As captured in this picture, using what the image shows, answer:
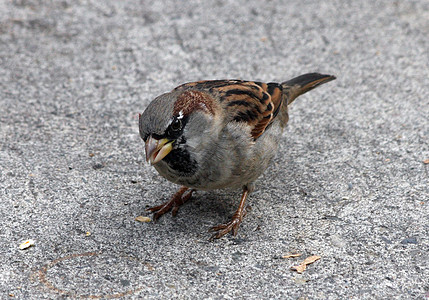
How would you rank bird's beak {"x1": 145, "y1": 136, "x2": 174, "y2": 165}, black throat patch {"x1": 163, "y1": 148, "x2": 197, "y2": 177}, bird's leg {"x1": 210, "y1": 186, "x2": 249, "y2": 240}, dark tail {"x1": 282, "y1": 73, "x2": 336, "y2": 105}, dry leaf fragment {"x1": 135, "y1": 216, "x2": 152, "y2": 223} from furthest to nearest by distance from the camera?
dark tail {"x1": 282, "y1": 73, "x2": 336, "y2": 105}
dry leaf fragment {"x1": 135, "y1": 216, "x2": 152, "y2": 223}
bird's leg {"x1": 210, "y1": 186, "x2": 249, "y2": 240}
black throat patch {"x1": 163, "y1": 148, "x2": 197, "y2": 177}
bird's beak {"x1": 145, "y1": 136, "x2": 174, "y2": 165}

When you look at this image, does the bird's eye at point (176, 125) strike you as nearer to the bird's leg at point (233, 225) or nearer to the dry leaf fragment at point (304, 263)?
the bird's leg at point (233, 225)

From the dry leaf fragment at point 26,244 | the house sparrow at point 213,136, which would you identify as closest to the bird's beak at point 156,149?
the house sparrow at point 213,136

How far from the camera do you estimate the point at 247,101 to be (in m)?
3.73

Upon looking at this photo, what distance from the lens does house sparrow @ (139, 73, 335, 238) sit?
10.3ft

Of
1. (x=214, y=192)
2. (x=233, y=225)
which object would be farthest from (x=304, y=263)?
Answer: (x=214, y=192)

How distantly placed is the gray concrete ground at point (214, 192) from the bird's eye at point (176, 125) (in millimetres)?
764

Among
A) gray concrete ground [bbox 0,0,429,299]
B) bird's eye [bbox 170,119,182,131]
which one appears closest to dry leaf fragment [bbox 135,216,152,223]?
gray concrete ground [bbox 0,0,429,299]

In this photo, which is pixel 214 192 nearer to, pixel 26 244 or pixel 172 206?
pixel 172 206

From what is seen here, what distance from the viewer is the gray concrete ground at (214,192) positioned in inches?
123

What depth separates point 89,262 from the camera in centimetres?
320

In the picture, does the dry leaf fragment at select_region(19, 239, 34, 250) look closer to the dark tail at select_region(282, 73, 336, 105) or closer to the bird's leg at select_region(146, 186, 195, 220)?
the bird's leg at select_region(146, 186, 195, 220)

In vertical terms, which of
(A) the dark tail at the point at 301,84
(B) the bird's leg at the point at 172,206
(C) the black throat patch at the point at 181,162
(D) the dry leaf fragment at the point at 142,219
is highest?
(A) the dark tail at the point at 301,84

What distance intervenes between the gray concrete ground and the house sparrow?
0.34m

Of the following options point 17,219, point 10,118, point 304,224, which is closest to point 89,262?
point 17,219
